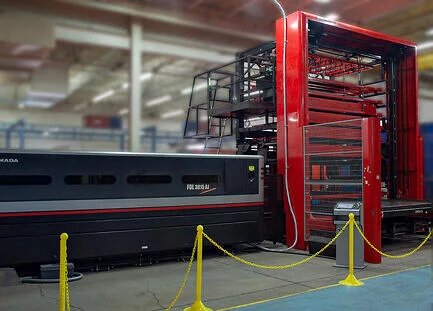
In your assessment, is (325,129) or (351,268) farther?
(325,129)

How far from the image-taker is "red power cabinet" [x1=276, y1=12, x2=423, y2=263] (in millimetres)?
7023

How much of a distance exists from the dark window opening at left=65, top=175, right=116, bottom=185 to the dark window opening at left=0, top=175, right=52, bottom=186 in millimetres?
270

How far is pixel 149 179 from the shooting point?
21.7 ft

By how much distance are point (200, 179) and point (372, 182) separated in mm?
2660

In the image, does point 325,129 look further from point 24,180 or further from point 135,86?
point 135,86

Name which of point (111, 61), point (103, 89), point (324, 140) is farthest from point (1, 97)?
point (324, 140)

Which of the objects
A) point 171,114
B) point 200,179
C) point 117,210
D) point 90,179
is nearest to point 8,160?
point 90,179

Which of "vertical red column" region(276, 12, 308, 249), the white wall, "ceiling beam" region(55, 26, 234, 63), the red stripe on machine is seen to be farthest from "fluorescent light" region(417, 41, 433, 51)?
the red stripe on machine

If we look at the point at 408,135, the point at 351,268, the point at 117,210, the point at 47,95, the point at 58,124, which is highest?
the point at 47,95

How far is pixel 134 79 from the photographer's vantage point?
15.5 metres

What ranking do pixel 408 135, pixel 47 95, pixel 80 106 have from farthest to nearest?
pixel 80 106 < pixel 47 95 < pixel 408 135

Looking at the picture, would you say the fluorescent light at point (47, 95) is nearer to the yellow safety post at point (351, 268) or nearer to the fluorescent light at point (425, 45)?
the fluorescent light at point (425, 45)

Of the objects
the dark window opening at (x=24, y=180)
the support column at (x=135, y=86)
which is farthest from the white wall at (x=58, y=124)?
the dark window opening at (x=24, y=180)

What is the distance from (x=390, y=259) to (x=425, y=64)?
521 inches
